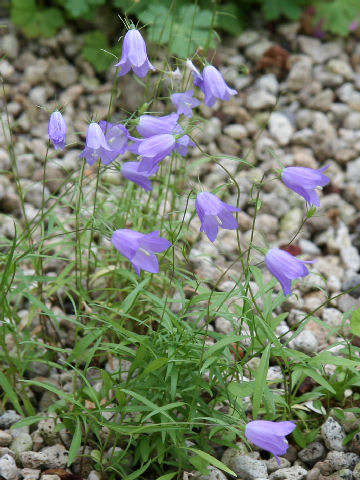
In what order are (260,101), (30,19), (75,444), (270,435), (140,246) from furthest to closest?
(30,19), (260,101), (75,444), (140,246), (270,435)

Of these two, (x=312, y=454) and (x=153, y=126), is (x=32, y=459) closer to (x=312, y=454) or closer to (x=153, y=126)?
(x=312, y=454)

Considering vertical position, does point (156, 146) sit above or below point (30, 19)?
above

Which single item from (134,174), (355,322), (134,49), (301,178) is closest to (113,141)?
(134,174)

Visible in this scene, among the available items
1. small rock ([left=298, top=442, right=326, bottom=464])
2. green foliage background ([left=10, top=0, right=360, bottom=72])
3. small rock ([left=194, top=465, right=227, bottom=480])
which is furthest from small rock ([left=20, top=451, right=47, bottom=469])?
green foliage background ([left=10, top=0, right=360, bottom=72])

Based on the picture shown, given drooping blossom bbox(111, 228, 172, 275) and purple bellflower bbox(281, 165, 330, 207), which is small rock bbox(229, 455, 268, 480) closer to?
drooping blossom bbox(111, 228, 172, 275)

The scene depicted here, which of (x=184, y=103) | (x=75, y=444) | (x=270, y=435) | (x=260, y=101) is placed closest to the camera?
(x=270, y=435)

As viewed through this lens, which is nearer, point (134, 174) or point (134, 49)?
point (134, 49)

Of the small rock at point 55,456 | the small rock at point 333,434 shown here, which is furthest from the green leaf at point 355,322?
the small rock at point 55,456

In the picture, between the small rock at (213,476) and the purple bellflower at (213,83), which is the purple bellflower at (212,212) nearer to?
the purple bellflower at (213,83)
